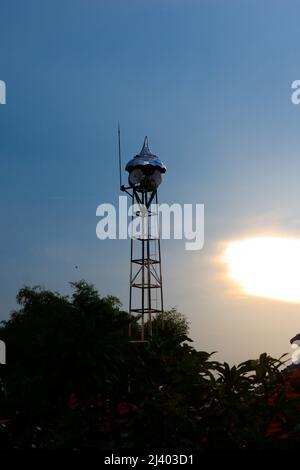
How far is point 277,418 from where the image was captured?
862 cm

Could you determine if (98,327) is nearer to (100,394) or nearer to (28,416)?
(100,394)

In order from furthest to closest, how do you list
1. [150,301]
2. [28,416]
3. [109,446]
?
[150,301]
[28,416]
[109,446]

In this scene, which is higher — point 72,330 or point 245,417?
point 72,330

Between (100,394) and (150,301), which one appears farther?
(150,301)

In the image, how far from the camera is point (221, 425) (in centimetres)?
809

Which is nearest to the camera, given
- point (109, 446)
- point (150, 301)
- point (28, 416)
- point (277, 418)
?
point (109, 446)

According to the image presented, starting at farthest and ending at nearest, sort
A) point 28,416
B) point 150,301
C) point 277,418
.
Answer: point 150,301 < point 277,418 < point 28,416

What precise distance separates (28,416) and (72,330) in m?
1.26
